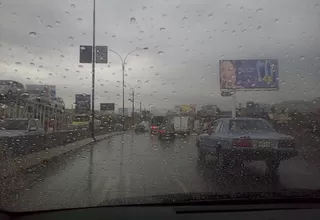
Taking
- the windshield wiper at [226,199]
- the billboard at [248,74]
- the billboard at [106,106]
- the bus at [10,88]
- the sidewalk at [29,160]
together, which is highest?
the billboard at [248,74]

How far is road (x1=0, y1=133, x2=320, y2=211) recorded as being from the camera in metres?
6.15

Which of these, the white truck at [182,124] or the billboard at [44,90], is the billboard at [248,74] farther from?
the billboard at [44,90]

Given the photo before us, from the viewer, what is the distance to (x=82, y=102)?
1139 centimetres

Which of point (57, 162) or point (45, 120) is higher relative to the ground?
point (45, 120)

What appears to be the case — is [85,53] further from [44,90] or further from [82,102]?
[82,102]

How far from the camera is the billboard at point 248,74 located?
38.0 ft

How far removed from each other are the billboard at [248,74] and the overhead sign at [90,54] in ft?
10.4

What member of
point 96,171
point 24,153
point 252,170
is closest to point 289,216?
point 252,170

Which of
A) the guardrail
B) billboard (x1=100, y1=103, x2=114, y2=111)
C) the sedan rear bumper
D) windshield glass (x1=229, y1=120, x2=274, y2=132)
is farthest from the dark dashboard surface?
billboard (x1=100, y1=103, x2=114, y2=111)

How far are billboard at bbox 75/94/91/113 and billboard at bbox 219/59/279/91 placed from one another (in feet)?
12.9

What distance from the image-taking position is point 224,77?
39.8ft

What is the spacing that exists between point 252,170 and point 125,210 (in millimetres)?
5786

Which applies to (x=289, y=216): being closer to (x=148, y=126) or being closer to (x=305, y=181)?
(x=305, y=181)

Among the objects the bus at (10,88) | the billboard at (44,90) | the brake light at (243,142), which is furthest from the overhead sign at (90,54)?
the brake light at (243,142)
